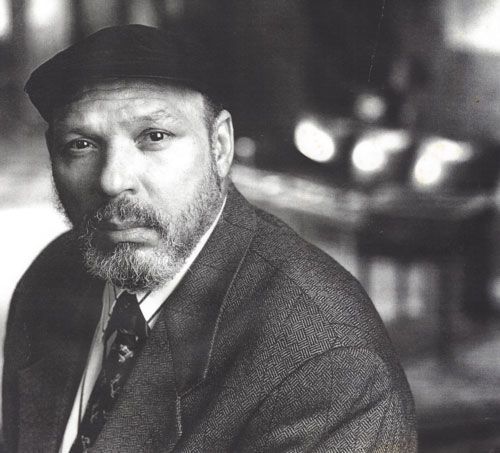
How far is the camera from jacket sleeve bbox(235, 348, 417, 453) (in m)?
0.74

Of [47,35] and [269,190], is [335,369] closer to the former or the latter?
[269,190]

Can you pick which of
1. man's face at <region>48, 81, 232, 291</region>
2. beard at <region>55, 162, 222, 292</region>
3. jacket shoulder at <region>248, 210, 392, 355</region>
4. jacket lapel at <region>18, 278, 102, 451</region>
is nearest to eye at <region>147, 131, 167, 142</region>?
man's face at <region>48, 81, 232, 291</region>

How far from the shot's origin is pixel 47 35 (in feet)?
3.25

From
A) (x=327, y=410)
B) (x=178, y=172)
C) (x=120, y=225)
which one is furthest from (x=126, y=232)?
(x=327, y=410)

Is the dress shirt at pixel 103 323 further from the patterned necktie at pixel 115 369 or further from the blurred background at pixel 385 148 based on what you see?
the blurred background at pixel 385 148

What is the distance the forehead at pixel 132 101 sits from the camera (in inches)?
34.0

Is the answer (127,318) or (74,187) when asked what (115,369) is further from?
(74,187)

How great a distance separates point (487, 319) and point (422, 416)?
237mm

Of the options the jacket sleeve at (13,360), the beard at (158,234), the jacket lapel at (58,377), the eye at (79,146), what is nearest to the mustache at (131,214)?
the beard at (158,234)

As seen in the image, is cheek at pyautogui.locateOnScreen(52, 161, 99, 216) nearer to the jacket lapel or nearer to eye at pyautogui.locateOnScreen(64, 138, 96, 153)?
eye at pyautogui.locateOnScreen(64, 138, 96, 153)

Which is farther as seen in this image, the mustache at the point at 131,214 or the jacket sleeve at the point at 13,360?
the jacket sleeve at the point at 13,360

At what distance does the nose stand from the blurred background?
0.78ft

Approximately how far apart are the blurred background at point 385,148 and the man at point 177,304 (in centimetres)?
8

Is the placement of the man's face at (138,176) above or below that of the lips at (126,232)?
above
